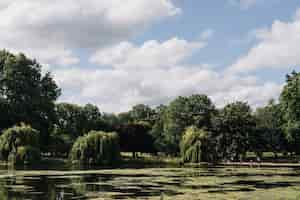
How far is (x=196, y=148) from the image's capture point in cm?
6412

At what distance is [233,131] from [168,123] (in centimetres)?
1318

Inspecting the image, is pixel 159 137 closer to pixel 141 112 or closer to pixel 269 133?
pixel 269 133

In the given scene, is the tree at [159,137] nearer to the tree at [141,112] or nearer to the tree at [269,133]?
the tree at [269,133]

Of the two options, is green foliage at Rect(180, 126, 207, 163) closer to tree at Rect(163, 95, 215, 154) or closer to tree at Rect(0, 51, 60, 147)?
tree at Rect(163, 95, 215, 154)

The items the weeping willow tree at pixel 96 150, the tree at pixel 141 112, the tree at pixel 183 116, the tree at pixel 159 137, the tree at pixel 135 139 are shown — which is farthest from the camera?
the tree at pixel 141 112

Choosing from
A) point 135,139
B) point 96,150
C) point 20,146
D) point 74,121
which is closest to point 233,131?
point 135,139

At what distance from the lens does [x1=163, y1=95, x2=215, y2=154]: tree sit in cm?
8594

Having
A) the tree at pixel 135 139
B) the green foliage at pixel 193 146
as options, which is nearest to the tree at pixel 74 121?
the tree at pixel 135 139

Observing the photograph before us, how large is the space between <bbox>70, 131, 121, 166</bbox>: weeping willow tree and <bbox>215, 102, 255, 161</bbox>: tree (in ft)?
86.9

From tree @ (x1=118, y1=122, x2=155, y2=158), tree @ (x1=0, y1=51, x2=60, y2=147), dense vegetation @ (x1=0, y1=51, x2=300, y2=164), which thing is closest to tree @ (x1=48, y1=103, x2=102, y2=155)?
dense vegetation @ (x1=0, y1=51, x2=300, y2=164)

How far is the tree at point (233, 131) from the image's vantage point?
78625mm

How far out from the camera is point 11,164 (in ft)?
172

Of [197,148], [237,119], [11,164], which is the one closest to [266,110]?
[237,119]

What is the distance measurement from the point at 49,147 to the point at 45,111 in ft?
24.7
